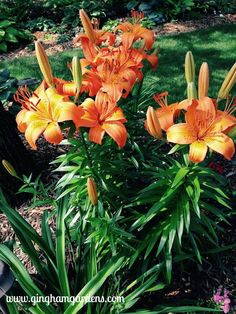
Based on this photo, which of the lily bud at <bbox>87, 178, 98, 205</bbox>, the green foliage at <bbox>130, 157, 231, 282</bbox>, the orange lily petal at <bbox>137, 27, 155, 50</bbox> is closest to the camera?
the lily bud at <bbox>87, 178, 98, 205</bbox>

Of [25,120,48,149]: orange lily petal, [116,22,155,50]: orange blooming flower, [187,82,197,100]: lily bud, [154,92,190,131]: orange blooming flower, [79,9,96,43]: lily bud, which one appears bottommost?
[154,92,190,131]: orange blooming flower

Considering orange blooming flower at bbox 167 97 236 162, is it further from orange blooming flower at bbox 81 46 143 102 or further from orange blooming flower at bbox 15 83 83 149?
orange blooming flower at bbox 15 83 83 149

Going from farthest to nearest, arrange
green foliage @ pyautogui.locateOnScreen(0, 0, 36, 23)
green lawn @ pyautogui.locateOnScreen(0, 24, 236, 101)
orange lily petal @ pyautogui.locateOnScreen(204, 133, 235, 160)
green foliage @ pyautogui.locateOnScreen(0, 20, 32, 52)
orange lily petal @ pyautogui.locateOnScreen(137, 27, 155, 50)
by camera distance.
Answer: green foliage @ pyautogui.locateOnScreen(0, 0, 36, 23), green foliage @ pyautogui.locateOnScreen(0, 20, 32, 52), green lawn @ pyautogui.locateOnScreen(0, 24, 236, 101), orange lily petal @ pyautogui.locateOnScreen(137, 27, 155, 50), orange lily petal @ pyautogui.locateOnScreen(204, 133, 235, 160)

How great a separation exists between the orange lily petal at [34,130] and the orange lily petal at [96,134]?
206mm

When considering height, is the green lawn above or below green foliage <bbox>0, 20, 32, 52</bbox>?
below

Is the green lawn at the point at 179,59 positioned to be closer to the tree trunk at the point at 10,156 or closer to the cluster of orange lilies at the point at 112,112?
the tree trunk at the point at 10,156

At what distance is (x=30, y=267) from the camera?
2.64m

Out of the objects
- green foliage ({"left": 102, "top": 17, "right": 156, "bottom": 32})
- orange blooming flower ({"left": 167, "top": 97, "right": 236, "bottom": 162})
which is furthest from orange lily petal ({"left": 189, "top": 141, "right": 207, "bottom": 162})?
green foliage ({"left": 102, "top": 17, "right": 156, "bottom": 32})

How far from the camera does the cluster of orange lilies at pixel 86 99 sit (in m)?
1.72

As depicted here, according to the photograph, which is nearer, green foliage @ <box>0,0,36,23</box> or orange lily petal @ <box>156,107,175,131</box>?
orange lily petal @ <box>156,107,175,131</box>

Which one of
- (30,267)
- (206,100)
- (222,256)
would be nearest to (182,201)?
(206,100)

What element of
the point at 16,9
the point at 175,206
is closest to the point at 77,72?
the point at 175,206

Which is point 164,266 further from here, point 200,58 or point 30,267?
point 200,58

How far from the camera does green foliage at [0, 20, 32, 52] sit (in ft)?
21.2
